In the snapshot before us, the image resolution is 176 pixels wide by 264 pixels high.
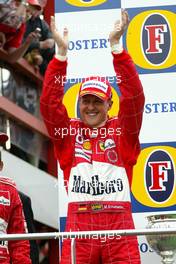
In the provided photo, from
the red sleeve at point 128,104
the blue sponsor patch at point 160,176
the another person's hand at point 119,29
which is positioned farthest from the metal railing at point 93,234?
the blue sponsor patch at point 160,176

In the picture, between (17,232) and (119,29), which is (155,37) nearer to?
(119,29)

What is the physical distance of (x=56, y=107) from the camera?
6.88 meters

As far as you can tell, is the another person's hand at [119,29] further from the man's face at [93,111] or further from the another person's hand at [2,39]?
the another person's hand at [2,39]

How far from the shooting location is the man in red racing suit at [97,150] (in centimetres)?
662

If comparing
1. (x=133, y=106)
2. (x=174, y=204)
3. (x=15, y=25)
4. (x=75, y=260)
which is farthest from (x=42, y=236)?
(x=15, y=25)

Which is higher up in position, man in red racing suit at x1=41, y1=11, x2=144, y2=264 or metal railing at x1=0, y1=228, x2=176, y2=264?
man in red racing suit at x1=41, y1=11, x2=144, y2=264

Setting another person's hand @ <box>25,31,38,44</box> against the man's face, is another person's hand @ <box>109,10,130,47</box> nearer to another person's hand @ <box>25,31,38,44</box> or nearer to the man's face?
the man's face

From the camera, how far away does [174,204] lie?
8.34m

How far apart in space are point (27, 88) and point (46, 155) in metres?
1.07

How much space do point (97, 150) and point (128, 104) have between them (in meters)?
0.33

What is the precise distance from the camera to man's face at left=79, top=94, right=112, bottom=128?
6.82m

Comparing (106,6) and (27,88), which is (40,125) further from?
(106,6)

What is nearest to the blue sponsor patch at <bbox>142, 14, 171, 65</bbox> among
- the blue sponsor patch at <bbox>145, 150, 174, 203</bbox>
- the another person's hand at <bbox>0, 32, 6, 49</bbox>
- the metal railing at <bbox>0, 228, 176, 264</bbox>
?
the blue sponsor patch at <bbox>145, 150, 174, 203</bbox>

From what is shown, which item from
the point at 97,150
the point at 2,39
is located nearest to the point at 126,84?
the point at 97,150
